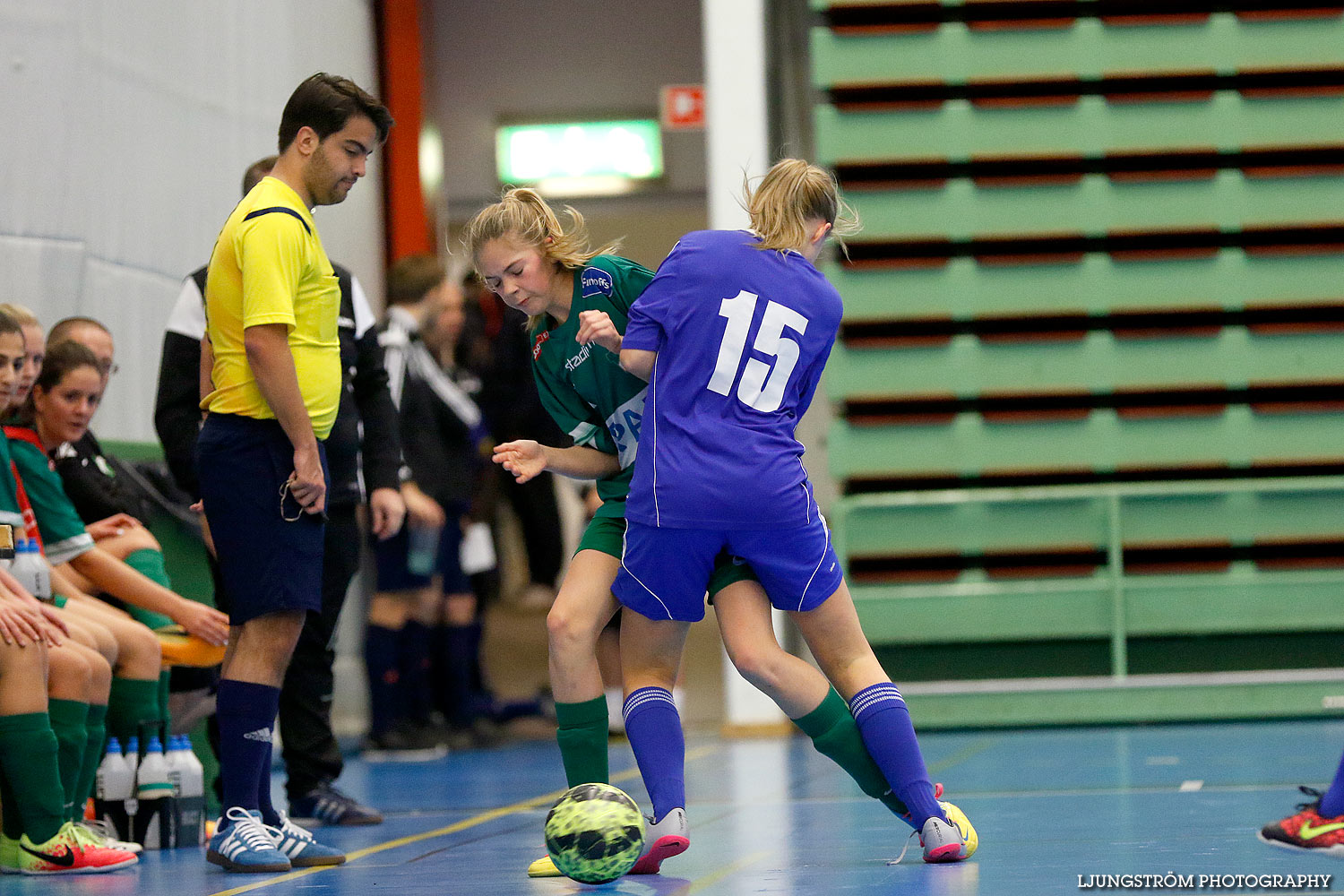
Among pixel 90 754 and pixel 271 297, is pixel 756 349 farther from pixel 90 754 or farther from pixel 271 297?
pixel 90 754

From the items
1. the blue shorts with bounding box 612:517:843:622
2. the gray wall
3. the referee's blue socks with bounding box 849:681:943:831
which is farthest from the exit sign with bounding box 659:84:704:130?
the referee's blue socks with bounding box 849:681:943:831

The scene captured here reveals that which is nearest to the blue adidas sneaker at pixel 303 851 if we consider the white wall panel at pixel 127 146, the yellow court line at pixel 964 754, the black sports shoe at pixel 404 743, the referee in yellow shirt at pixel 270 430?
the referee in yellow shirt at pixel 270 430

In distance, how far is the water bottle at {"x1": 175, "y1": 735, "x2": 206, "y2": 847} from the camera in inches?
174

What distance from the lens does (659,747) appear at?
11.5 feet

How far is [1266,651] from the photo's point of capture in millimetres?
7703

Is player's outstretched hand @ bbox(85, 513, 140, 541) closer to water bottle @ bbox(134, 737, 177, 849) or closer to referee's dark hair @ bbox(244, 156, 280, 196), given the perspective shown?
water bottle @ bbox(134, 737, 177, 849)

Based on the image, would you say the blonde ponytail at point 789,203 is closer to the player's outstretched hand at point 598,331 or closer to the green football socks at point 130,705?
the player's outstretched hand at point 598,331

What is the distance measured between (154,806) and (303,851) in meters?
0.78

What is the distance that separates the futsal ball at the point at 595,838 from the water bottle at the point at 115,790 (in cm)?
169

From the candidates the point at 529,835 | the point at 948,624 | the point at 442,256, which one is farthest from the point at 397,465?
the point at 442,256

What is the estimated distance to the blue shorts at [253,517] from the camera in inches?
149

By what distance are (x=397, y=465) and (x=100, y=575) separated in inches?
37.2

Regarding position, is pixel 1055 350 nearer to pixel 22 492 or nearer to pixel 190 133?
pixel 190 133

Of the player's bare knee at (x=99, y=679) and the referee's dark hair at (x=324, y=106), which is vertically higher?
the referee's dark hair at (x=324, y=106)
